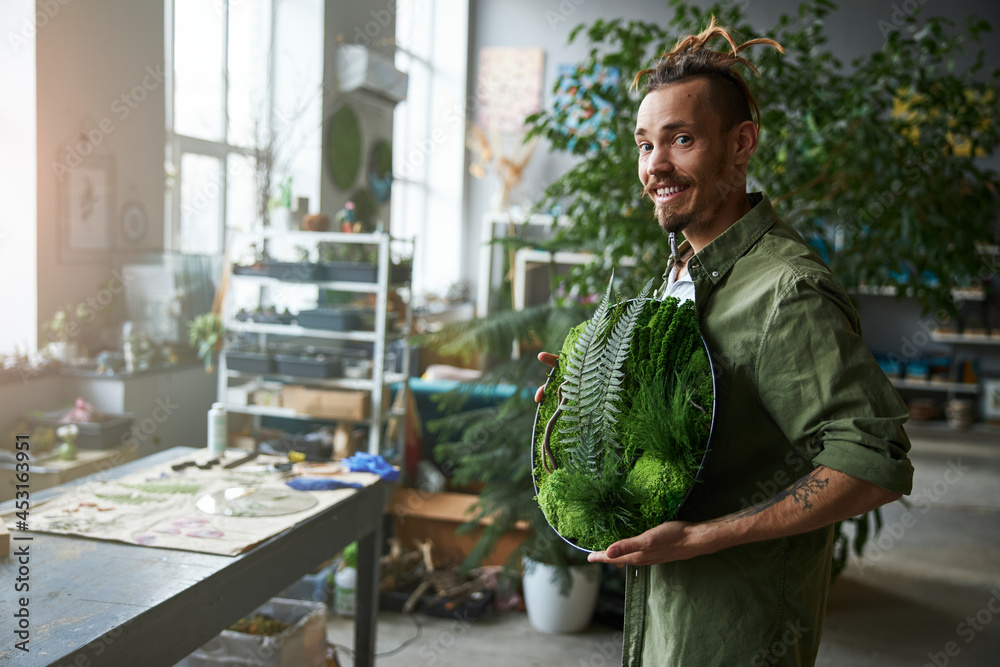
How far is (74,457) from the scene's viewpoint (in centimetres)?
293

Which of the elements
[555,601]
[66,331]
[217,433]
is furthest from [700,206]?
[66,331]

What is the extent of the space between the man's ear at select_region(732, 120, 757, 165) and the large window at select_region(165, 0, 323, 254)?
11.7 feet

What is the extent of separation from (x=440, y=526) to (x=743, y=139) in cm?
279

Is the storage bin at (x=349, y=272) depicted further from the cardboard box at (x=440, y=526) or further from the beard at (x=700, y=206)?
the beard at (x=700, y=206)

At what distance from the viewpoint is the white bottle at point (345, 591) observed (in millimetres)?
3279

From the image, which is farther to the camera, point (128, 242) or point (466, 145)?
point (466, 145)

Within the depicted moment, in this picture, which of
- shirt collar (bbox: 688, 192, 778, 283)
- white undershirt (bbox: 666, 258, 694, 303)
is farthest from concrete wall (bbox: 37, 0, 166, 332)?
shirt collar (bbox: 688, 192, 778, 283)

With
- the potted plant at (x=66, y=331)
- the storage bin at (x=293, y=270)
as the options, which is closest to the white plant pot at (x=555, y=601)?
the storage bin at (x=293, y=270)

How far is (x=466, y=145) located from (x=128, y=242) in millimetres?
5460

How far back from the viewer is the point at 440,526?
365 cm

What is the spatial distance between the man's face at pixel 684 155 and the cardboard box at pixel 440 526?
2.57m

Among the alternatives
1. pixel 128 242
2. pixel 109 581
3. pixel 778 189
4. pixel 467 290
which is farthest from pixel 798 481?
pixel 467 290

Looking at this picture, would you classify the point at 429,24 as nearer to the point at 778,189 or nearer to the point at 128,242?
the point at 128,242

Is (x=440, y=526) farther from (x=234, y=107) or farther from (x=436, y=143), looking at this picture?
(x=436, y=143)
